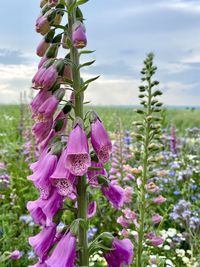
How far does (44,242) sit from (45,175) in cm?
35

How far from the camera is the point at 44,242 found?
197 cm

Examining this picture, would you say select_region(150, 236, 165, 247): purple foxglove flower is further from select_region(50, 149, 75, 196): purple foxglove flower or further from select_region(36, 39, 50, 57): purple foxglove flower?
select_region(36, 39, 50, 57): purple foxglove flower

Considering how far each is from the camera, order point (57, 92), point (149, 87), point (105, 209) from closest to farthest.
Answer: point (57, 92), point (149, 87), point (105, 209)

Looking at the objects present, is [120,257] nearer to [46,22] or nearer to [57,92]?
[57,92]

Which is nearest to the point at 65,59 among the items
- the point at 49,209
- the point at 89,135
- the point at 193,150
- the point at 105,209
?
the point at 89,135

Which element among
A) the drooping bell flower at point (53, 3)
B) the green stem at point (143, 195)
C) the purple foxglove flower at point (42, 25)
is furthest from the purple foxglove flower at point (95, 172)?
the green stem at point (143, 195)

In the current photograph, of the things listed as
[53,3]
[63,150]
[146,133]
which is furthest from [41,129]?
[146,133]

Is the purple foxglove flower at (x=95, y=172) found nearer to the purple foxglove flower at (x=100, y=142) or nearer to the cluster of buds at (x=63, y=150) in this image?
the cluster of buds at (x=63, y=150)

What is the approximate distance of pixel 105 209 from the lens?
17.9 ft

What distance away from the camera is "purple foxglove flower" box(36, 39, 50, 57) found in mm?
2073

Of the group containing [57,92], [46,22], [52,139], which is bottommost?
[52,139]

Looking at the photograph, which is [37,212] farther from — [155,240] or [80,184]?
[155,240]

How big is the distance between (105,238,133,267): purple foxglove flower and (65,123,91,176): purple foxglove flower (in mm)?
462

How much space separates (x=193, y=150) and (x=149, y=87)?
20.0ft
